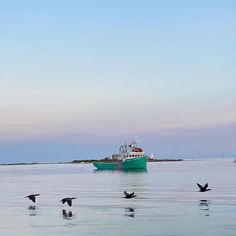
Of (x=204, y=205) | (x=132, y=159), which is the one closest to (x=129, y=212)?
(x=204, y=205)

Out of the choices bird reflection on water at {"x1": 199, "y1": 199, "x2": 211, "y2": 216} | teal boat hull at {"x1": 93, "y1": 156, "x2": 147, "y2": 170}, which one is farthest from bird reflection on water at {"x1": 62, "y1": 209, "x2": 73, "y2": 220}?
teal boat hull at {"x1": 93, "y1": 156, "x2": 147, "y2": 170}

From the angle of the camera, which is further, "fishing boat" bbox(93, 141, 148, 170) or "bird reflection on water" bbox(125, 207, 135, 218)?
"fishing boat" bbox(93, 141, 148, 170)

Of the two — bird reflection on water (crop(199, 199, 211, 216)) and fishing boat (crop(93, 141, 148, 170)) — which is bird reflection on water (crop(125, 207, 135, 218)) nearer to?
bird reflection on water (crop(199, 199, 211, 216))

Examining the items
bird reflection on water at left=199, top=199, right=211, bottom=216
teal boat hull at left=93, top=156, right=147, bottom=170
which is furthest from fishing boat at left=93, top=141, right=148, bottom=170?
bird reflection on water at left=199, top=199, right=211, bottom=216

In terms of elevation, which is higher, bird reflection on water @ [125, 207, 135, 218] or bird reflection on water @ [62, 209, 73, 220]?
bird reflection on water @ [125, 207, 135, 218]

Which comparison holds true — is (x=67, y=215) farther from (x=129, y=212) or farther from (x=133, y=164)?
(x=133, y=164)

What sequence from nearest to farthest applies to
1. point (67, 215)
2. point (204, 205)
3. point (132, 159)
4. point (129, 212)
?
point (67, 215) < point (129, 212) < point (204, 205) < point (132, 159)

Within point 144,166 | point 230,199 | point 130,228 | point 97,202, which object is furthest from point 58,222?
point 144,166

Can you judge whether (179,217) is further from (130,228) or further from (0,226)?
(0,226)

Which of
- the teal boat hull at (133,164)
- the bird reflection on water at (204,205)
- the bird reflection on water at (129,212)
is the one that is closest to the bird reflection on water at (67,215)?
the bird reflection on water at (129,212)

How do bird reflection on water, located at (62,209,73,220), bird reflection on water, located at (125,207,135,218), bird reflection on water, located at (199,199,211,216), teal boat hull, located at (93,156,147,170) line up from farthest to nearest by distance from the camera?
teal boat hull, located at (93,156,147,170) < bird reflection on water, located at (199,199,211,216) < bird reflection on water, located at (62,209,73,220) < bird reflection on water, located at (125,207,135,218)

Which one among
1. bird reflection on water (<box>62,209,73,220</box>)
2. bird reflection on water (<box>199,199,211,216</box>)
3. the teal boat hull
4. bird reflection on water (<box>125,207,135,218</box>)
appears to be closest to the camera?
bird reflection on water (<box>125,207,135,218</box>)

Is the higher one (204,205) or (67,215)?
(204,205)

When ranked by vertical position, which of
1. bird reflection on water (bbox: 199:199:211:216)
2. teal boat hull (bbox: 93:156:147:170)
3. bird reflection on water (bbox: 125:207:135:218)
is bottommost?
bird reflection on water (bbox: 125:207:135:218)
